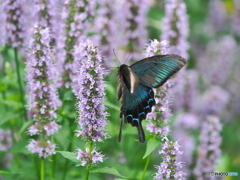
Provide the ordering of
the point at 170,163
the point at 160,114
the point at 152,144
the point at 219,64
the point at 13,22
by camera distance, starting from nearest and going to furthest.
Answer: the point at 170,163 → the point at 152,144 → the point at 160,114 → the point at 13,22 → the point at 219,64

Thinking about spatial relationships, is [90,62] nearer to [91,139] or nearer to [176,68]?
[91,139]

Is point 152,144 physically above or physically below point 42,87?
below

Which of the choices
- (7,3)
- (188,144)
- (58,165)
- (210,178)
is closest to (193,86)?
(188,144)

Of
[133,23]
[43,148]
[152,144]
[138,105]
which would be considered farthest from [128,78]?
[133,23]

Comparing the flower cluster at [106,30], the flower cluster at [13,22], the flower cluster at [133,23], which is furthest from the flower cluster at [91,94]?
the flower cluster at [133,23]

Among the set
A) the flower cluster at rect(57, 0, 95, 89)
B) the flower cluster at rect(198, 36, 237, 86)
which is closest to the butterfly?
the flower cluster at rect(57, 0, 95, 89)

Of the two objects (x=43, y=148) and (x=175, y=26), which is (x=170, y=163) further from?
(x=175, y=26)
